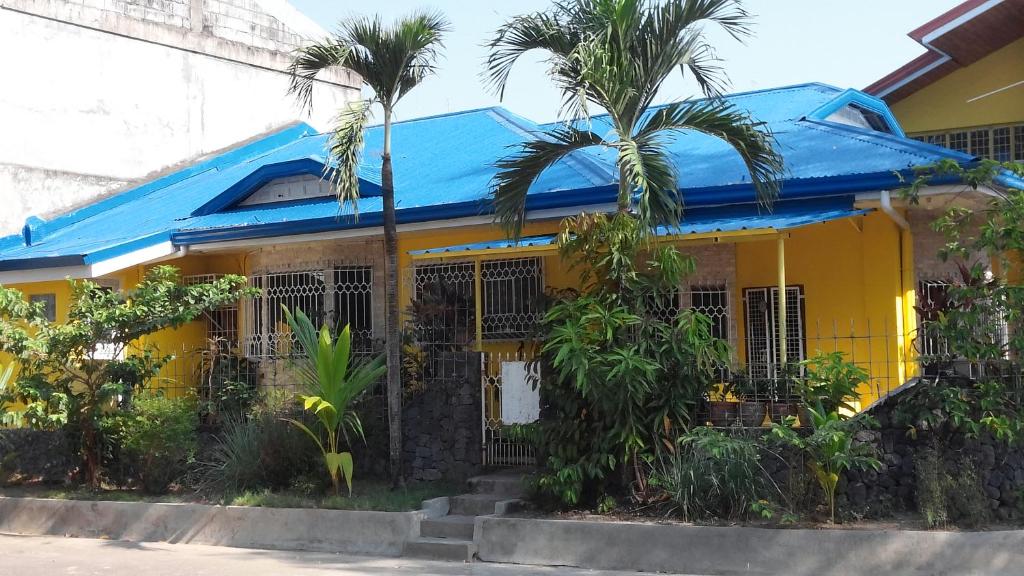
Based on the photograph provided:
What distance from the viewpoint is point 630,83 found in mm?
10211

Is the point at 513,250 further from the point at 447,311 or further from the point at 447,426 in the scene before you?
the point at 447,426

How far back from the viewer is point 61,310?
1556 centimetres

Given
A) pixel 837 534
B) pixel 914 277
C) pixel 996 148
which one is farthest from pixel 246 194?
pixel 996 148

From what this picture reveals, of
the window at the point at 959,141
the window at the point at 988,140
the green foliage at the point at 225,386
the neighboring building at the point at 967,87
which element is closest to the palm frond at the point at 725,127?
the green foliage at the point at 225,386

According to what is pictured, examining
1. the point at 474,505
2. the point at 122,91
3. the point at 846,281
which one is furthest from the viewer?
the point at 122,91

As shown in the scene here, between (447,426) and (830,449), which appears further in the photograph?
(447,426)

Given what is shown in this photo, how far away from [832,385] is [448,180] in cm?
606

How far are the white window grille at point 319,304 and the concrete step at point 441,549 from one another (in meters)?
4.13

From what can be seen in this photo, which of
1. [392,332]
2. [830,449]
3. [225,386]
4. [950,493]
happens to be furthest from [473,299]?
[950,493]

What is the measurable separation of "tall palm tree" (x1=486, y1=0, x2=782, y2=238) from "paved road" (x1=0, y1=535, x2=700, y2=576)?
3.31m

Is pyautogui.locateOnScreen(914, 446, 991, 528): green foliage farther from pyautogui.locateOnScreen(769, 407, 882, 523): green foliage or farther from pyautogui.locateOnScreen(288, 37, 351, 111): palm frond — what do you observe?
pyautogui.locateOnScreen(288, 37, 351, 111): palm frond

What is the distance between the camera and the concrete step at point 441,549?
400 inches

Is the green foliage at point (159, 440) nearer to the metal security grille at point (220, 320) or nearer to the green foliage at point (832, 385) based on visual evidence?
the metal security grille at point (220, 320)

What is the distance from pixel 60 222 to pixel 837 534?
45.3 feet
